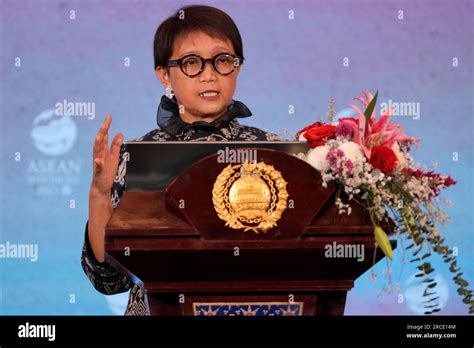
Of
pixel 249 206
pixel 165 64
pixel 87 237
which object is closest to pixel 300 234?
pixel 249 206

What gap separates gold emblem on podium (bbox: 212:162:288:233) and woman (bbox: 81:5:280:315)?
1.76ft

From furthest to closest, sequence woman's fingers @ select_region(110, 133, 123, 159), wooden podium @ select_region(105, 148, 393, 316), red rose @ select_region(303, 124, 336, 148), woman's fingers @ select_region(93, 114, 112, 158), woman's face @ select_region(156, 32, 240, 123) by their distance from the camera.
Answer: woman's face @ select_region(156, 32, 240, 123)
woman's fingers @ select_region(110, 133, 123, 159)
woman's fingers @ select_region(93, 114, 112, 158)
red rose @ select_region(303, 124, 336, 148)
wooden podium @ select_region(105, 148, 393, 316)

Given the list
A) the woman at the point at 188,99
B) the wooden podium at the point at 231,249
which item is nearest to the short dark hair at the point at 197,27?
the woman at the point at 188,99

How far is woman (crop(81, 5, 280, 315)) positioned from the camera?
8.03ft

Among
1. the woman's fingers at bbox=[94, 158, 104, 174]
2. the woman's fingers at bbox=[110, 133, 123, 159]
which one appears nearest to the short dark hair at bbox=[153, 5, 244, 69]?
the woman's fingers at bbox=[110, 133, 123, 159]

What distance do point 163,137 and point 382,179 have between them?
0.82 meters

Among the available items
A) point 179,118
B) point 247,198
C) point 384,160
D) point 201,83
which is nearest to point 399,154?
point 384,160

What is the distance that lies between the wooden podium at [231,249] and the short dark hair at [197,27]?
729 mm

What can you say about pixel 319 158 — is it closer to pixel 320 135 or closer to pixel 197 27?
pixel 320 135

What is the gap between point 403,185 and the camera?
2.09m

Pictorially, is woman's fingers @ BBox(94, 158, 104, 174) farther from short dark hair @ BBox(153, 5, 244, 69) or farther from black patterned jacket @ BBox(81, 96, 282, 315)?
Answer: short dark hair @ BBox(153, 5, 244, 69)

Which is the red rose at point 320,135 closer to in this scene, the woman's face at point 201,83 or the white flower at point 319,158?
the white flower at point 319,158

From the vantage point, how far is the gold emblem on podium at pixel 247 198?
76.4 inches

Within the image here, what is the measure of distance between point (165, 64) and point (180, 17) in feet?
0.47
